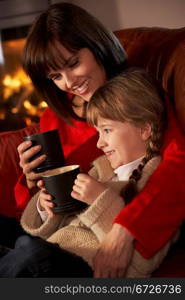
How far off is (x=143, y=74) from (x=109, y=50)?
180mm

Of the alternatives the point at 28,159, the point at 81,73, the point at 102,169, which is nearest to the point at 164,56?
the point at 81,73

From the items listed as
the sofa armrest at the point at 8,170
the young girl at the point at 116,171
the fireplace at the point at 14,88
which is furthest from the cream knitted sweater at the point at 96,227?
the fireplace at the point at 14,88

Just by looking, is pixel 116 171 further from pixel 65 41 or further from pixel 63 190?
pixel 65 41

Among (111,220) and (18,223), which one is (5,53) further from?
(111,220)

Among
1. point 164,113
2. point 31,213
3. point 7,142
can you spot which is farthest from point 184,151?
point 7,142

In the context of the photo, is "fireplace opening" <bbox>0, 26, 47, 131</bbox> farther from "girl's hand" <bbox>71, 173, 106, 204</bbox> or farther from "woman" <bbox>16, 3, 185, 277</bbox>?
"girl's hand" <bbox>71, 173, 106, 204</bbox>

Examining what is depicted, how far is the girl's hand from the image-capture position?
3.41ft

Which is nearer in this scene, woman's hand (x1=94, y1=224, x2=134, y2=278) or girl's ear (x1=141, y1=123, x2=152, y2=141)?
woman's hand (x1=94, y1=224, x2=134, y2=278)

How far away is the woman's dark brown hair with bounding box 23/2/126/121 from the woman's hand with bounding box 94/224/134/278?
51 centimetres

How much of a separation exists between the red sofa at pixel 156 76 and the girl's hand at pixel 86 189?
0.21 m

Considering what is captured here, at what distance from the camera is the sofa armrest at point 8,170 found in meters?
1.49

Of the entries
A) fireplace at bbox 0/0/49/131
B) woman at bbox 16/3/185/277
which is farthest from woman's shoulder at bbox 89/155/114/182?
fireplace at bbox 0/0/49/131

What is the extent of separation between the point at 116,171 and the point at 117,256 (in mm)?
267

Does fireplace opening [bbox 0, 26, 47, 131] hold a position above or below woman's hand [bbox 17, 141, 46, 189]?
below
